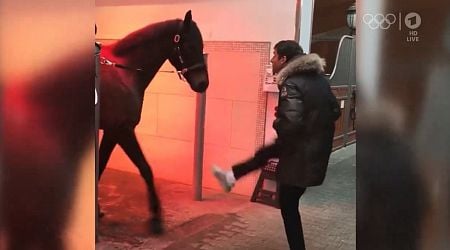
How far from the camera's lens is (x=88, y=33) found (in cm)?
126

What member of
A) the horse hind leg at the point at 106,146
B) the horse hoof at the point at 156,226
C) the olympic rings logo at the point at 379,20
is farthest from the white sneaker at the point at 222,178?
the olympic rings logo at the point at 379,20

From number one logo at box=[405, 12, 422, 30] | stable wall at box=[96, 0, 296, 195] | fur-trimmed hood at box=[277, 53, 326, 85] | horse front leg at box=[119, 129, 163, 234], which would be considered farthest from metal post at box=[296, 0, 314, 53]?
horse front leg at box=[119, 129, 163, 234]

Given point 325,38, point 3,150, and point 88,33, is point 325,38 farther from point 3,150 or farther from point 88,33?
point 3,150

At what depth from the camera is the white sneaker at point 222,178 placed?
2.13 metres

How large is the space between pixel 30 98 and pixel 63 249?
439 mm

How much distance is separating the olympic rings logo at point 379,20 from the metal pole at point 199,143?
2.98ft

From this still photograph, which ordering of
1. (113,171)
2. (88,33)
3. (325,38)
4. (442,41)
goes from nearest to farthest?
(88,33), (442,41), (113,171), (325,38)

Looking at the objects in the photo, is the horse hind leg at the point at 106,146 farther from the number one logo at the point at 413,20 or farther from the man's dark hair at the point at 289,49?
the number one logo at the point at 413,20

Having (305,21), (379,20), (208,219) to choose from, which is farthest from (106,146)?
(379,20)

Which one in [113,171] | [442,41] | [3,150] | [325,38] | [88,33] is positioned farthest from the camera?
[325,38]

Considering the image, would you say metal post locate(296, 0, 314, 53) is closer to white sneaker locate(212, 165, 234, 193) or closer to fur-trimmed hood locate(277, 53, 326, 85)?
fur-trimmed hood locate(277, 53, 326, 85)

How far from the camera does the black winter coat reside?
193cm

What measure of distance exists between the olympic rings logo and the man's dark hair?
0.52 m

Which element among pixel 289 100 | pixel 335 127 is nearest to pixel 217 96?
pixel 289 100
